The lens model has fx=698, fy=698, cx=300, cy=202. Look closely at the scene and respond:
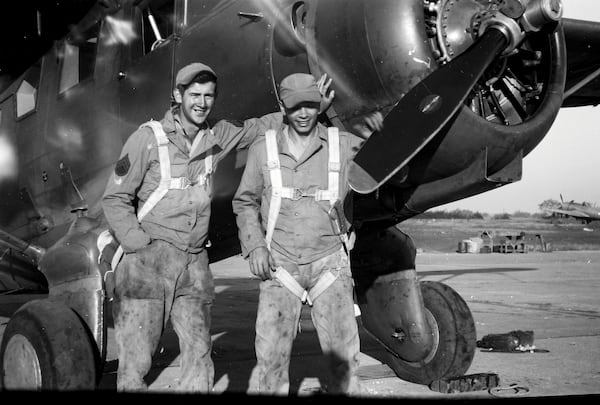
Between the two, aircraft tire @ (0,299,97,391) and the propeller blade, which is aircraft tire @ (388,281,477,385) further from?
aircraft tire @ (0,299,97,391)

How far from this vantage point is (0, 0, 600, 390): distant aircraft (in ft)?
11.5

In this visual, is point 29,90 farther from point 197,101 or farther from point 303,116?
point 303,116

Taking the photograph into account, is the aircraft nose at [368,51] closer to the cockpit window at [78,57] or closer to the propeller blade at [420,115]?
the propeller blade at [420,115]

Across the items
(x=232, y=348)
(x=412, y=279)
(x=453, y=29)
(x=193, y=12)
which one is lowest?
(x=232, y=348)

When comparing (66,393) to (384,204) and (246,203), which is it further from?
(384,204)

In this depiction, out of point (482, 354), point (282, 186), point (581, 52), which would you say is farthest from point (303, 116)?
point (482, 354)

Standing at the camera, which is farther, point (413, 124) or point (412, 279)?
point (412, 279)

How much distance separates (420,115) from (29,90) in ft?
15.0

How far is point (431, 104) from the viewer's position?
3367mm

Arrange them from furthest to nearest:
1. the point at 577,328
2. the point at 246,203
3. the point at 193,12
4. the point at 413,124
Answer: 1. the point at 577,328
2. the point at 193,12
3. the point at 246,203
4. the point at 413,124

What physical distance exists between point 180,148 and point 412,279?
2.47 m

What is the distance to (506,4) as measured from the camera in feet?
11.4

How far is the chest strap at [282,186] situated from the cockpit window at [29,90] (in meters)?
3.82

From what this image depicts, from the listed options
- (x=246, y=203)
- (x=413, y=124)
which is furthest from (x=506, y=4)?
(x=246, y=203)
